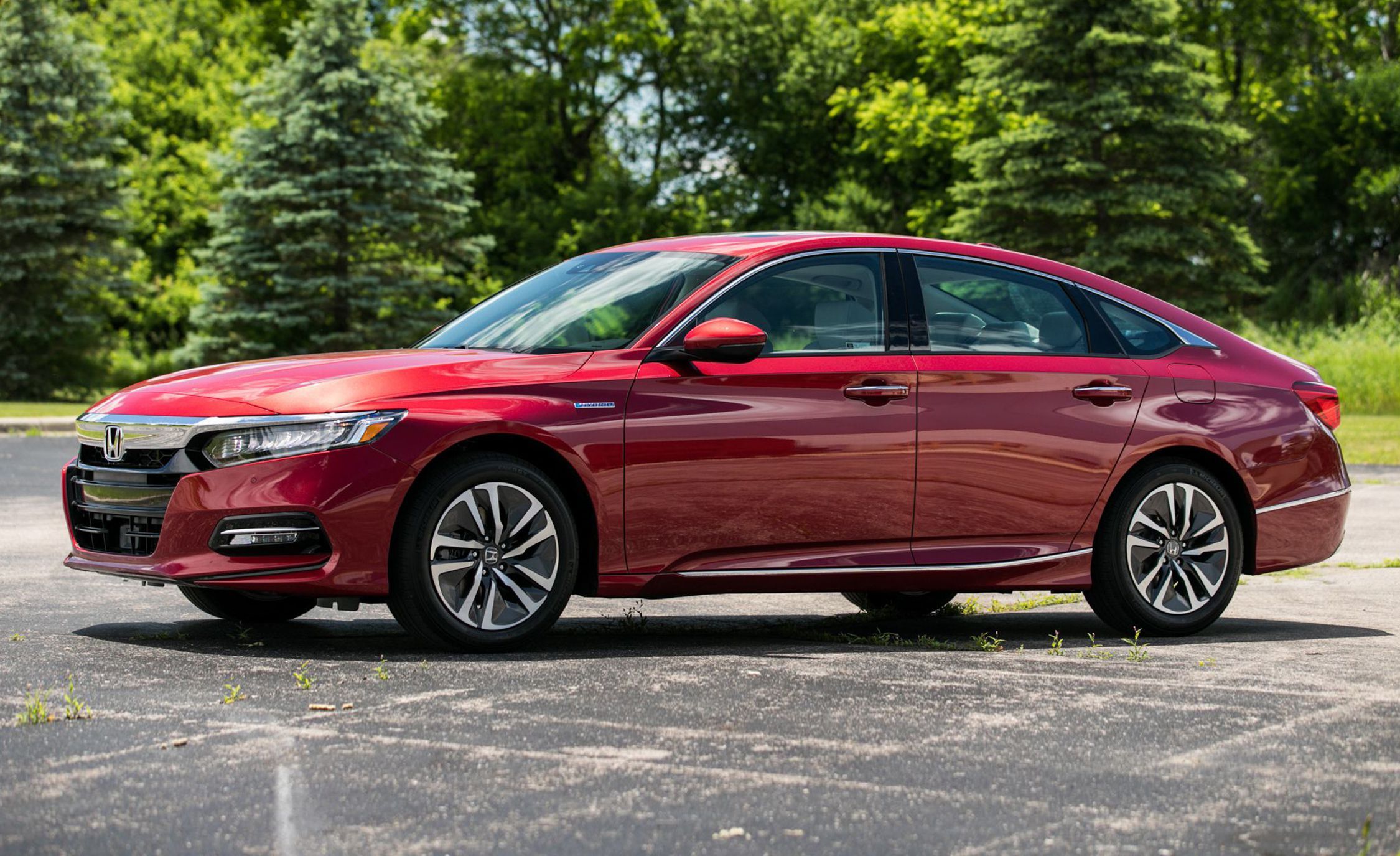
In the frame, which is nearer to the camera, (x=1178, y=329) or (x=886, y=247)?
(x=886, y=247)

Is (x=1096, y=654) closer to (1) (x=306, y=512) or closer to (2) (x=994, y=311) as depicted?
(2) (x=994, y=311)

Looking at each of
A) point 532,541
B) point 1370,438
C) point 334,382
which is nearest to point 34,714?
point 334,382

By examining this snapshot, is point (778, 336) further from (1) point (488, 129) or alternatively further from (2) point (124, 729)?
(1) point (488, 129)

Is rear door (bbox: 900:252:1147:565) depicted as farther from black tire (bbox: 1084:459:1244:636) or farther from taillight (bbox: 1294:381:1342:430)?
taillight (bbox: 1294:381:1342:430)

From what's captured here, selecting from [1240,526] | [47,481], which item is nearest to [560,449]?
[1240,526]

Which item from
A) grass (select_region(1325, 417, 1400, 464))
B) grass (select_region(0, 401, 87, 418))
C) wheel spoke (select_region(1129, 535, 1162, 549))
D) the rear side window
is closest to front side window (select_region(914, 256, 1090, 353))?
the rear side window

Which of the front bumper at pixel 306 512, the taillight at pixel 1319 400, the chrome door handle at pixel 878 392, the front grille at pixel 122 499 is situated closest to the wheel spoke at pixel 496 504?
the front bumper at pixel 306 512

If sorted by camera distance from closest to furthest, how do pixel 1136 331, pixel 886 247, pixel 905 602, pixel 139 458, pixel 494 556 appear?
pixel 494 556 → pixel 139 458 → pixel 886 247 → pixel 1136 331 → pixel 905 602

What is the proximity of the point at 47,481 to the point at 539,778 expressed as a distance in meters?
12.6

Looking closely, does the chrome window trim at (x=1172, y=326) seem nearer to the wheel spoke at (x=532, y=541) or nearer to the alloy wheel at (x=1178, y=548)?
the alloy wheel at (x=1178, y=548)

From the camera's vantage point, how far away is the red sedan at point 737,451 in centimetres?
640

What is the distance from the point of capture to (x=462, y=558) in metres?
6.51

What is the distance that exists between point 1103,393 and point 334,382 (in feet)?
10.8

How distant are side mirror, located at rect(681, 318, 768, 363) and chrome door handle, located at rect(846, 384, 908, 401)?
44cm
